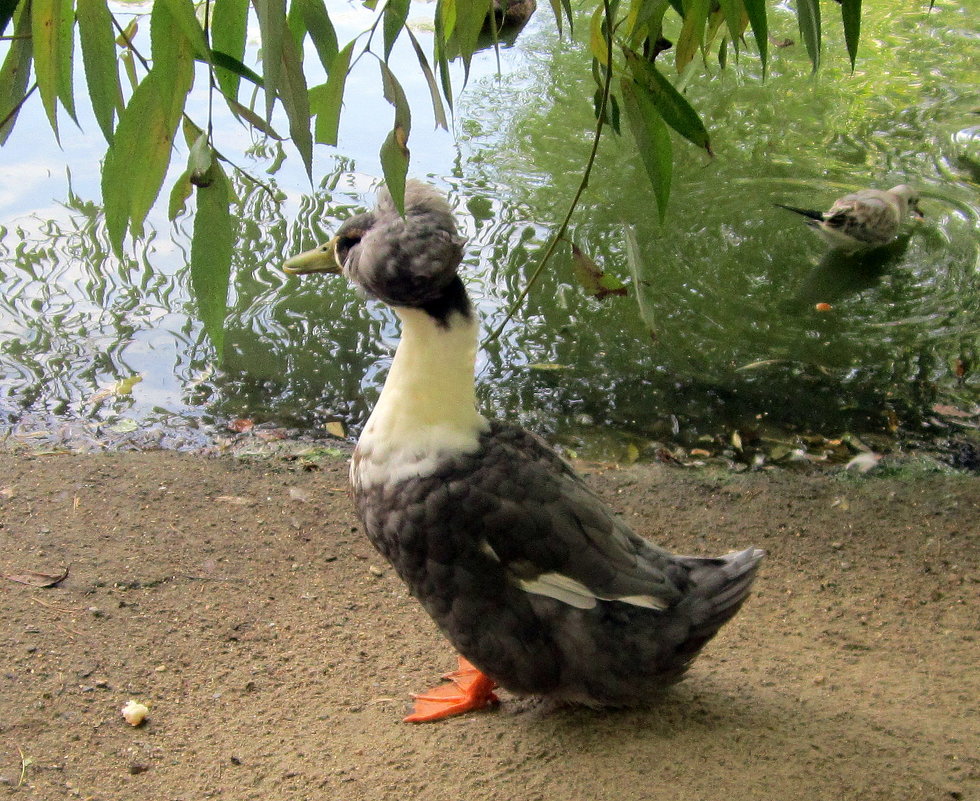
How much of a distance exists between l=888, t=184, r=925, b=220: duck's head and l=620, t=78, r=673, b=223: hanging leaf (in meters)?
4.28

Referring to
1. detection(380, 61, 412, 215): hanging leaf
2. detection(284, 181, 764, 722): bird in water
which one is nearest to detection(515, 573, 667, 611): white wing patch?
detection(284, 181, 764, 722): bird in water

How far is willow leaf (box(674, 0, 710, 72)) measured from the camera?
233 centimetres

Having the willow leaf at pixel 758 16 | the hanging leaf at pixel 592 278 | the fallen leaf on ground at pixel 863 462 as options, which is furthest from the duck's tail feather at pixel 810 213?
the willow leaf at pixel 758 16

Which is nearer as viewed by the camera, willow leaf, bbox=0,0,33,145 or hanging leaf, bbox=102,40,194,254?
hanging leaf, bbox=102,40,194,254

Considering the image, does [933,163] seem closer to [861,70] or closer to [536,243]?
[861,70]

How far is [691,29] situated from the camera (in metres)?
2.57

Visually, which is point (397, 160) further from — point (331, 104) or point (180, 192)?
point (180, 192)

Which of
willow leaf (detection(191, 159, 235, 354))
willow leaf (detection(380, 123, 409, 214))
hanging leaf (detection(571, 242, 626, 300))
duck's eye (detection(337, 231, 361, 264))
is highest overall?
willow leaf (detection(380, 123, 409, 214))

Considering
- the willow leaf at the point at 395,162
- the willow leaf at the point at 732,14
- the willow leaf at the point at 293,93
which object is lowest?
the willow leaf at the point at 395,162

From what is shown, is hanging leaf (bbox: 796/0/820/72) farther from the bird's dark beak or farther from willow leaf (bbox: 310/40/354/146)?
the bird's dark beak

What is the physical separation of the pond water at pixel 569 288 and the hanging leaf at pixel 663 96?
98.5 inches

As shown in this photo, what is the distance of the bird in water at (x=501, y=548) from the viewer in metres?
2.54

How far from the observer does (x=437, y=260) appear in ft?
7.70

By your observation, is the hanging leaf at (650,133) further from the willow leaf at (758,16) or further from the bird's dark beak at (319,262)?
the bird's dark beak at (319,262)
